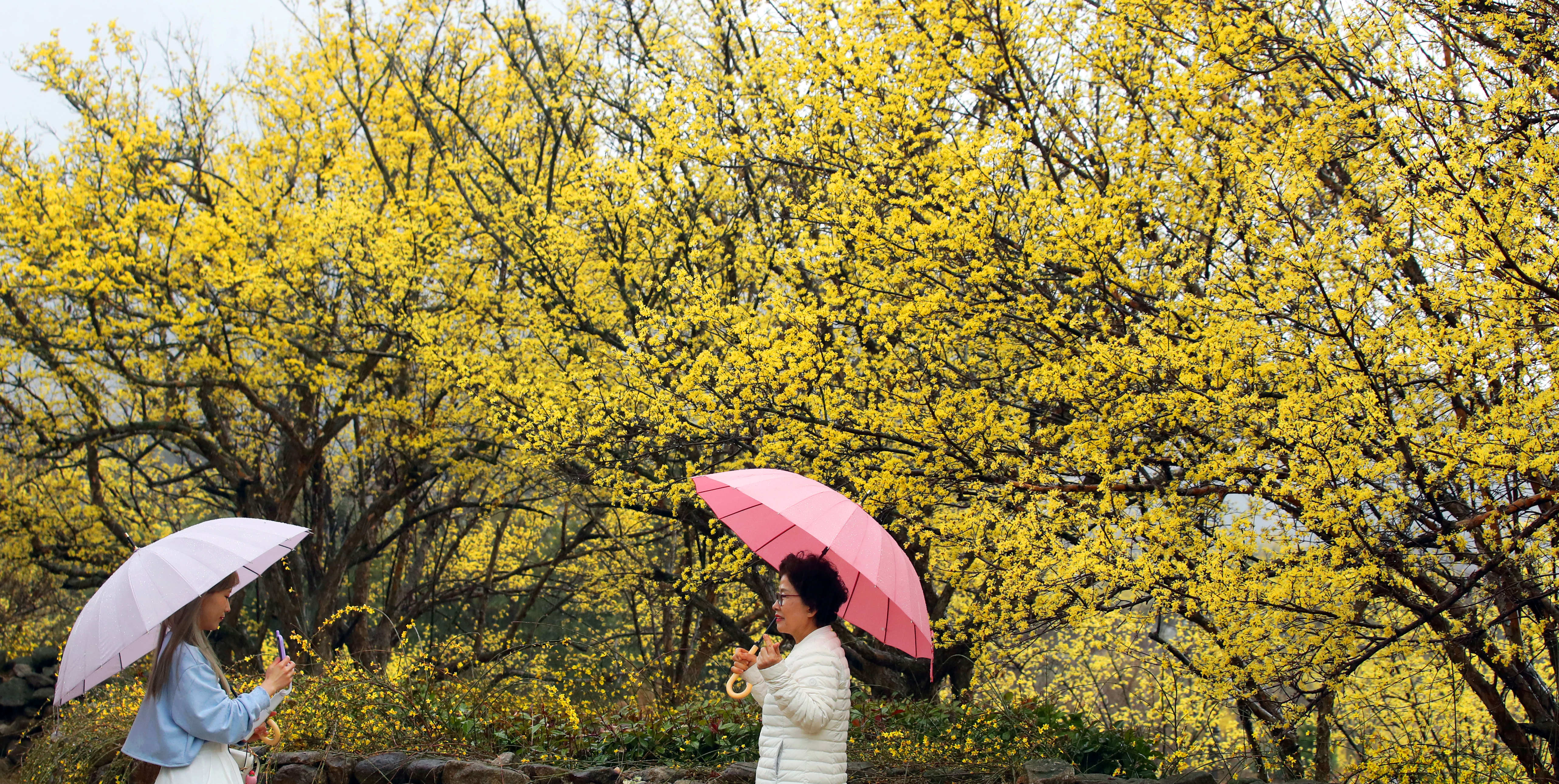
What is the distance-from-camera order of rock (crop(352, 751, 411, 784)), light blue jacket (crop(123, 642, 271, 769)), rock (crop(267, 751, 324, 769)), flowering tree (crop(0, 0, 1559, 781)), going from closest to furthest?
1. light blue jacket (crop(123, 642, 271, 769))
2. flowering tree (crop(0, 0, 1559, 781))
3. rock (crop(352, 751, 411, 784))
4. rock (crop(267, 751, 324, 769))

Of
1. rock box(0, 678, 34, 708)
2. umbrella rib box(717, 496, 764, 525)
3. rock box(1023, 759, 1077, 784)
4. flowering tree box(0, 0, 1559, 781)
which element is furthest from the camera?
rock box(0, 678, 34, 708)

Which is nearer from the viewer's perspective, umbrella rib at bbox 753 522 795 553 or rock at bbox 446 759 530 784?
umbrella rib at bbox 753 522 795 553

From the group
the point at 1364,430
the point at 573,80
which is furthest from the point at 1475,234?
the point at 573,80

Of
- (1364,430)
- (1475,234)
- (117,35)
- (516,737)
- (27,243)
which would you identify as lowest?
(516,737)

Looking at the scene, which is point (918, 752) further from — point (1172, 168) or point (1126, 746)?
point (1172, 168)

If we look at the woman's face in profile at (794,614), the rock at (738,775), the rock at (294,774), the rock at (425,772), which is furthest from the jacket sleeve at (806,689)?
the rock at (294,774)

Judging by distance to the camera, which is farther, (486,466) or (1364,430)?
(486,466)

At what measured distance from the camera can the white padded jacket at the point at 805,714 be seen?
3018 mm

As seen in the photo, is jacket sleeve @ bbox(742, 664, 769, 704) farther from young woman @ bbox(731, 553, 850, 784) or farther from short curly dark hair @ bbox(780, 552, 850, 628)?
short curly dark hair @ bbox(780, 552, 850, 628)

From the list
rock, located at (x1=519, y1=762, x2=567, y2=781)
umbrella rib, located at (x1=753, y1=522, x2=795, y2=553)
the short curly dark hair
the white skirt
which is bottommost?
rock, located at (x1=519, y1=762, x2=567, y2=781)

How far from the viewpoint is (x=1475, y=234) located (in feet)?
11.2

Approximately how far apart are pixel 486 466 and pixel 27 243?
539 centimetres

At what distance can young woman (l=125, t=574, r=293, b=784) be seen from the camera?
3154 mm

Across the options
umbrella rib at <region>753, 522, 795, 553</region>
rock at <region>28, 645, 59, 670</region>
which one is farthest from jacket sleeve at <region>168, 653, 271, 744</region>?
rock at <region>28, 645, 59, 670</region>
